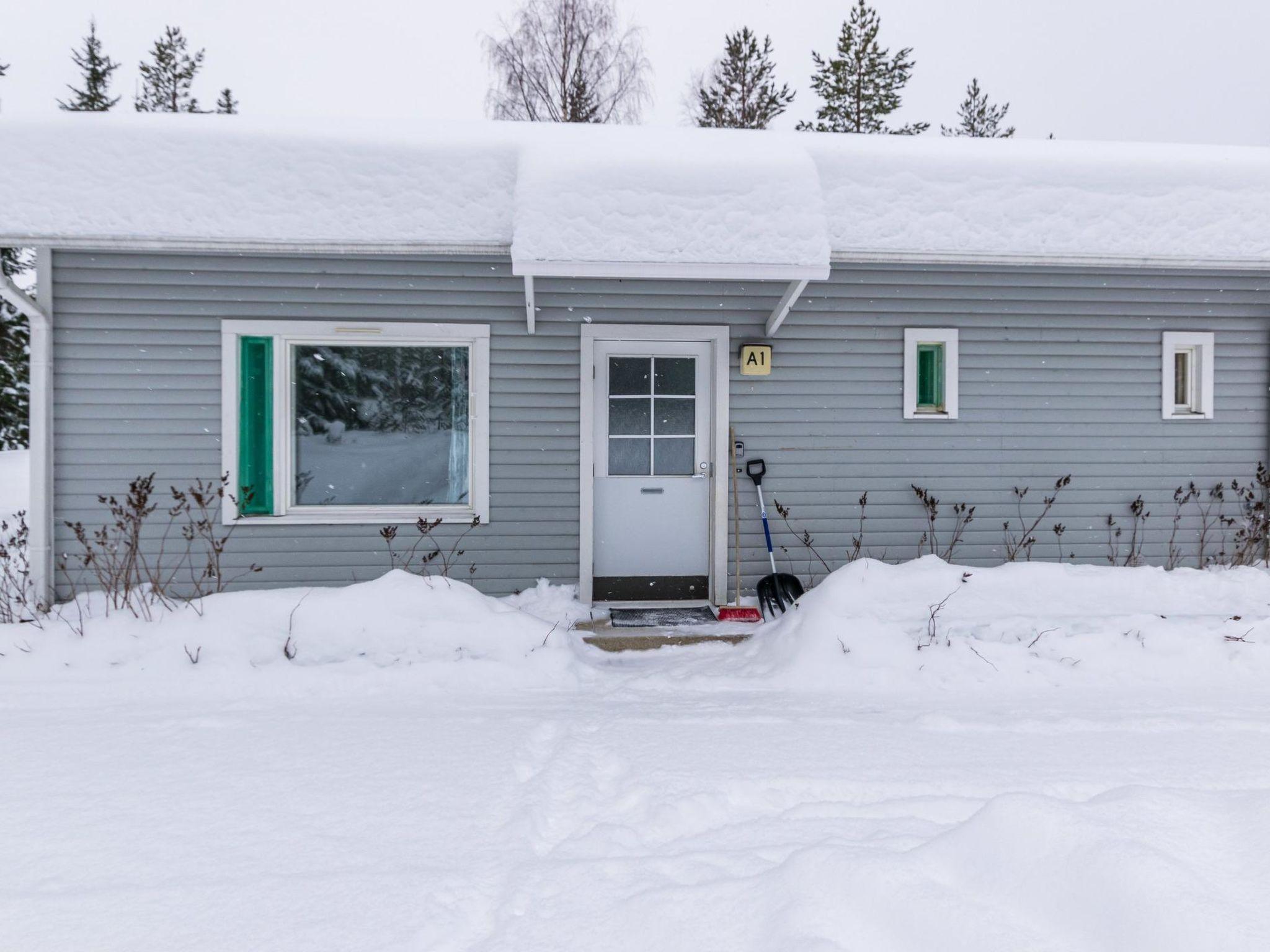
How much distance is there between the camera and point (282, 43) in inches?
1698

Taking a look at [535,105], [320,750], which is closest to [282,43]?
[535,105]

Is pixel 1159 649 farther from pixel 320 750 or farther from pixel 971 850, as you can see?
pixel 320 750

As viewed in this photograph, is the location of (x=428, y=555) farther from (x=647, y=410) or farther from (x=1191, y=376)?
(x=1191, y=376)

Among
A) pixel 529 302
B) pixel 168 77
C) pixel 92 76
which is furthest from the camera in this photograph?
pixel 168 77

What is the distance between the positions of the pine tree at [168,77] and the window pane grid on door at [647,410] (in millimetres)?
15513

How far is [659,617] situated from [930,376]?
250 cm

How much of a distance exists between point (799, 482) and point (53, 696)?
4240mm

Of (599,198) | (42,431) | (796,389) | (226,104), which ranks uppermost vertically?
(226,104)

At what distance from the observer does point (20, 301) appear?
4508mm

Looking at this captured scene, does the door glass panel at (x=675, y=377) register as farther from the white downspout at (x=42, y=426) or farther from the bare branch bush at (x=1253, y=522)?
the bare branch bush at (x=1253, y=522)

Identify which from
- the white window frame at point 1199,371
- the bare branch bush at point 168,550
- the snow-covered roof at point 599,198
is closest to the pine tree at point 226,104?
the snow-covered roof at point 599,198

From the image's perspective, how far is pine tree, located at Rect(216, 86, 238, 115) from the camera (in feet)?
54.4

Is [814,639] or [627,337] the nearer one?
[814,639]

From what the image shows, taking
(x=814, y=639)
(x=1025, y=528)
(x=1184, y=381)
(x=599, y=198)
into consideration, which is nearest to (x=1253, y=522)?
(x=1184, y=381)
